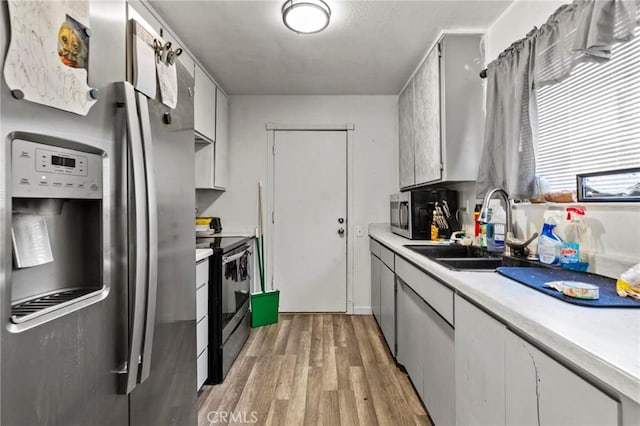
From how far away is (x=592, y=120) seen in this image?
1.35 m

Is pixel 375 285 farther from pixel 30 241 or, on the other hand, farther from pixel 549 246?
pixel 30 241

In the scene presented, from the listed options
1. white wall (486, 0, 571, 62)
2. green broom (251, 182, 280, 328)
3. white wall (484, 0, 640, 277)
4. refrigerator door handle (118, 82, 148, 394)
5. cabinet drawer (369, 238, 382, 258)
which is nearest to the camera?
refrigerator door handle (118, 82, 148, 394)

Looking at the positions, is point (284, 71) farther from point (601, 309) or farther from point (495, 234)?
point (601, 309)

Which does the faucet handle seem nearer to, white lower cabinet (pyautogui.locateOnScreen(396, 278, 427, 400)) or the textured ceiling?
white lower cabinet (pyautogui.locateOnScreen(396, 278, 427, 400))

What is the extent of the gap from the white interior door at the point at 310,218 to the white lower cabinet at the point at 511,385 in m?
2.22

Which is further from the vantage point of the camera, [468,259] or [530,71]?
[468,259]

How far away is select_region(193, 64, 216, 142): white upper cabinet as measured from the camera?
254 centimetres

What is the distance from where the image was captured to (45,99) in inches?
24.8

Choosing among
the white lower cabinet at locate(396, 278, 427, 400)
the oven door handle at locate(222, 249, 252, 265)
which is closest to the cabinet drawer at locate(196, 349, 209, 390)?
the oven door handle at locate(222, 249, 252, 265)

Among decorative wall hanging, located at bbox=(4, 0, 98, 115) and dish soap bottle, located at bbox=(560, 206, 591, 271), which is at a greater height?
decorative wall hanging, located at bbox=(4, 0, 98, 115)

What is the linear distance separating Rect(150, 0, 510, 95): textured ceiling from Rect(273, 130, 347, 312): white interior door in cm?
64

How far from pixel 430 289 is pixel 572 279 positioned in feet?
1.83

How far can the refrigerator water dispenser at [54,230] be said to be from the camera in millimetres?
613

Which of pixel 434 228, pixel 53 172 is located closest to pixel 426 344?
pixel 434 228
